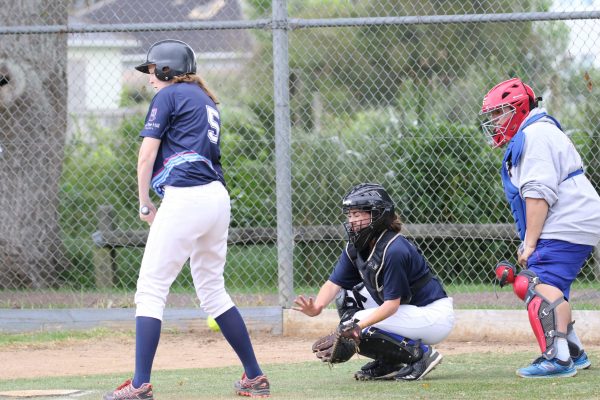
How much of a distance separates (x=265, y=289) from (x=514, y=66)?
12.8 feet

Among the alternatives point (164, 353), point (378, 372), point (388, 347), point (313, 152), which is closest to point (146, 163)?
point (388, 347)

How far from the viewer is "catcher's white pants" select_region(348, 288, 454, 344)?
535 cm

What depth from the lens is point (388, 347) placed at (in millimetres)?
5340

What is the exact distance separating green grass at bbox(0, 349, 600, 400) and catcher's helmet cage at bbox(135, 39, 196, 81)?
161 centimetres

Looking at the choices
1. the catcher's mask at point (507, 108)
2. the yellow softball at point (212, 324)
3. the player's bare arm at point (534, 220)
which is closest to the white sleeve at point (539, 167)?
the player's bare arm at point (534, 220)

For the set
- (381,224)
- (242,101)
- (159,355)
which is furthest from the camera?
(242,101)

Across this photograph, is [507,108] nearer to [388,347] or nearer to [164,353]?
[388,347]

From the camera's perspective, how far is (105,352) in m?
7.67

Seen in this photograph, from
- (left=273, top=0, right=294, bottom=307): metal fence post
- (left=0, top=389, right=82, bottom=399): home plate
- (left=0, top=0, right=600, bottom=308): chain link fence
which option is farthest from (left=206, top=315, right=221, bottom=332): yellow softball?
(left=0, top=389, right=82, bottom=399): home plate

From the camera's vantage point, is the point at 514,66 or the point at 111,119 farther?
the point at 111,119

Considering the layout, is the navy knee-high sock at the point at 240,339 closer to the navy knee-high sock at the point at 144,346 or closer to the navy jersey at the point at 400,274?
the navy knee-high sock at the point at 144,346

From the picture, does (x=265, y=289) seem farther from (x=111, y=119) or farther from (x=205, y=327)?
(x=111, y=119)

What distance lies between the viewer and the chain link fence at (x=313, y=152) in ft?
30.3

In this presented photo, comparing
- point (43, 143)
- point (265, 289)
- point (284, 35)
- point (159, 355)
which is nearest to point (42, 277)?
point (43, 143)
